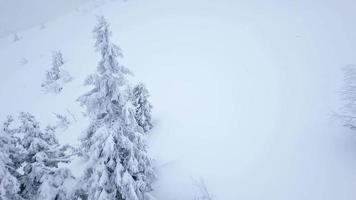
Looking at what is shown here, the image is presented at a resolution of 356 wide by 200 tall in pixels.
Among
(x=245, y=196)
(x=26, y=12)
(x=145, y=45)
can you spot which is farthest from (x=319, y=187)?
(x=26, y=12)

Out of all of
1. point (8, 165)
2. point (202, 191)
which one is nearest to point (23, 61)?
point (8, 165)

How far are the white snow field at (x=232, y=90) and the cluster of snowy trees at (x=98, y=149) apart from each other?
484cm

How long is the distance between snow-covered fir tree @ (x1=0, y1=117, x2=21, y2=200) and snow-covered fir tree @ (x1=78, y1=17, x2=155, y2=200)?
2391 millimetres

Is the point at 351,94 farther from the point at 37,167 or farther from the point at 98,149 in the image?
the point at 37,167

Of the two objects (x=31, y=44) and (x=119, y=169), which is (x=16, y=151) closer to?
(x=119, y=169)

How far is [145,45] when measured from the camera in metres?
34.2

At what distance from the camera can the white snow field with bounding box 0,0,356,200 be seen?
13.6m

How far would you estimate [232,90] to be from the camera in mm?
21750

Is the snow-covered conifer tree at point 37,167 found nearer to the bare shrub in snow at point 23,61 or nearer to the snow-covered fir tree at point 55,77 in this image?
the snow-covered fir tree at point 55,77

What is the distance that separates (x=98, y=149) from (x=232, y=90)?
1508 centimetres

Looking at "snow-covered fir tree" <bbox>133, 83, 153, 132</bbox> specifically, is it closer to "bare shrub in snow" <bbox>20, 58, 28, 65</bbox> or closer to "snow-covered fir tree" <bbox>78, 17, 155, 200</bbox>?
"snow-covered fir tree" <bbox>78, 17, 155, 200</bbox>

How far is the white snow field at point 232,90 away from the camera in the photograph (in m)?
13.6

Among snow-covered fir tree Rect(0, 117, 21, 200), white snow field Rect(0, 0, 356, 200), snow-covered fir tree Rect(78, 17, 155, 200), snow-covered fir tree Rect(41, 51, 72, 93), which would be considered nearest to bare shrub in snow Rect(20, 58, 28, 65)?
white snow field Rect(0, 0, 356, 200)

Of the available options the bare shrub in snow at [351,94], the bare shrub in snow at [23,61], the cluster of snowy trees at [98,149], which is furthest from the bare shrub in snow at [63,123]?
the bare shrub in snow at [23,61]
